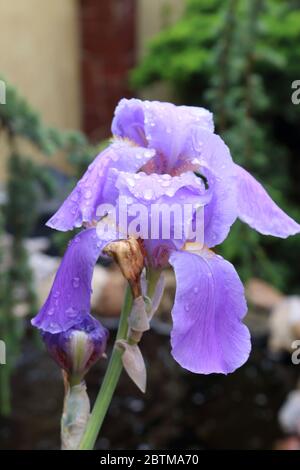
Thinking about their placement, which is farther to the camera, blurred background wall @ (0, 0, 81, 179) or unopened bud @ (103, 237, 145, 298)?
blurred background wall @ (0, 0, 81, 179)

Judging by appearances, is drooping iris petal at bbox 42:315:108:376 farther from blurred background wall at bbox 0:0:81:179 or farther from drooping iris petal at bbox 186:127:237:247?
blurred background wall at bbox 0:0:81:179

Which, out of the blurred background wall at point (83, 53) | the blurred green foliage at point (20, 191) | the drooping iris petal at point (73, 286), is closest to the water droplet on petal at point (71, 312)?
the drooping iris petal at point (73, 286)

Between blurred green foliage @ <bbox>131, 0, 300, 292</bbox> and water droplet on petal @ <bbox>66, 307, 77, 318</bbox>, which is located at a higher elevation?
water droplet on petal @ <bbox>66, 307, 77, 318</bbox>

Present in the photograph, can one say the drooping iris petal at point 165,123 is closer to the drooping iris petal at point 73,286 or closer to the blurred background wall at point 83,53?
the drooping iris petal at point 73,286

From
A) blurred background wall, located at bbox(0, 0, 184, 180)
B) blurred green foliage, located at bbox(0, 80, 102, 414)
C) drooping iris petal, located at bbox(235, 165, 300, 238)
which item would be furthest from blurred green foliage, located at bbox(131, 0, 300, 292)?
drooping iris petal, located at bbox(235, 165, 300, 238)

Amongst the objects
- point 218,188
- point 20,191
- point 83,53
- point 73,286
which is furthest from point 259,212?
point 83,53

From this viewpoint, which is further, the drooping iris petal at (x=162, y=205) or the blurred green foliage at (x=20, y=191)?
the blurred green foliage at (x=20, y=191)

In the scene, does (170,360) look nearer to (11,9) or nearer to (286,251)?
(286,251)
